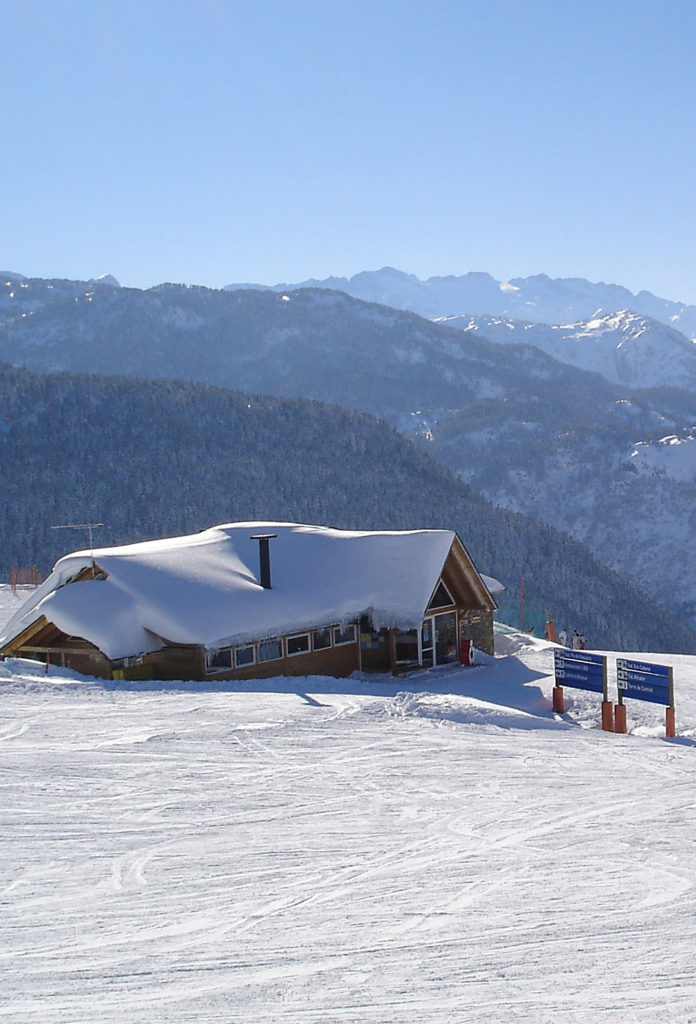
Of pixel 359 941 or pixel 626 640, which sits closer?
pixel 359 941

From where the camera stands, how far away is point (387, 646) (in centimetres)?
2380

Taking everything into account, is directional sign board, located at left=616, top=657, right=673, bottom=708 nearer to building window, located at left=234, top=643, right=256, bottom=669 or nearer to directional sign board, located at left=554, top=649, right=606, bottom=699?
directional sign board, located at left=554, top=649, right=606, bottom=699

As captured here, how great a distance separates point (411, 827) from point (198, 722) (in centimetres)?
561

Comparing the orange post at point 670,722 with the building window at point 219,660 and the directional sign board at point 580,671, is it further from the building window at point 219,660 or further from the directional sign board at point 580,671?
the building window at point 219,660

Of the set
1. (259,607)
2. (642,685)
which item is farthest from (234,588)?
(642,685)

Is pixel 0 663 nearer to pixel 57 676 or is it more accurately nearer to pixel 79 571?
pixel 57 676

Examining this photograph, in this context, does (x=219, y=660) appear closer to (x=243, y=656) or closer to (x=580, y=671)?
(x=243, y=656)

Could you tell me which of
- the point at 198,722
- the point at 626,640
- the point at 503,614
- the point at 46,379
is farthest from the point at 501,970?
the point at 46,379

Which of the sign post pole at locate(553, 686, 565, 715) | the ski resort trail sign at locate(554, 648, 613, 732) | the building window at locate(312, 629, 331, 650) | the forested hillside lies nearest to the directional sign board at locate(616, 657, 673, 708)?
the ski resort trail sign at locate(554, 648, 613, 732)

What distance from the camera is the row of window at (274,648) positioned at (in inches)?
826

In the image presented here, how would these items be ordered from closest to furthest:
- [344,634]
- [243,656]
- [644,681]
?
1. [644,681]
2. [243,656]
3. [344,634]

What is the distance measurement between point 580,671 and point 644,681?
1.42 m

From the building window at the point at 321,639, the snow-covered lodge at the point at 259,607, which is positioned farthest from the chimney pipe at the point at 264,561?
the building window at the point at 321,639

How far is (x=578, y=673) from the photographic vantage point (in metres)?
A: 20.0
